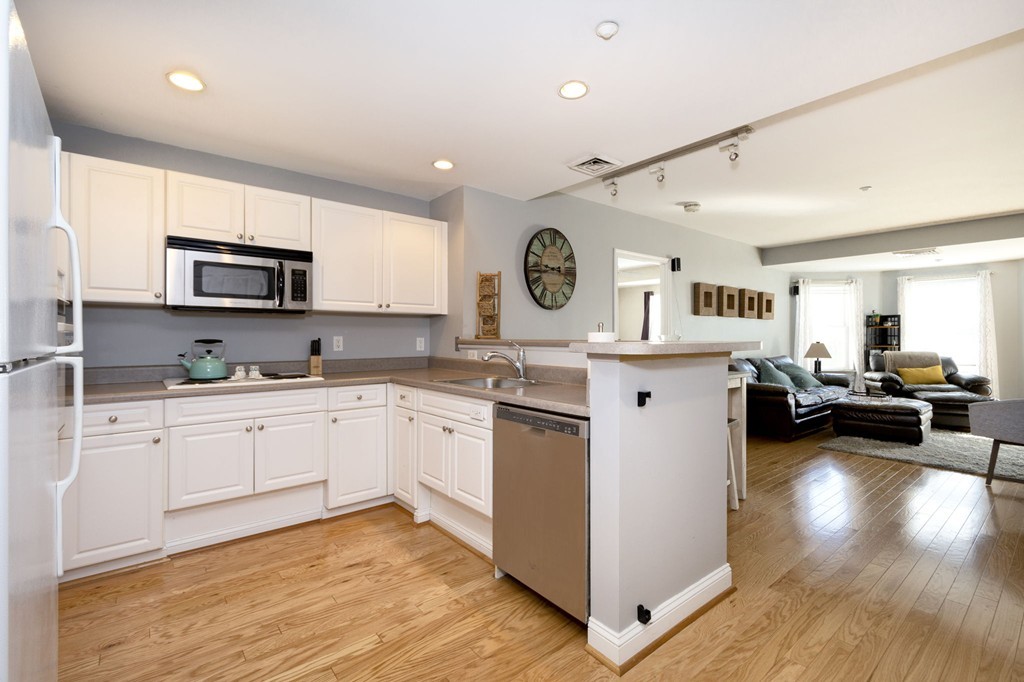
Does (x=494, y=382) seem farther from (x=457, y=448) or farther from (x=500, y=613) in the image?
(x=500, y=613)

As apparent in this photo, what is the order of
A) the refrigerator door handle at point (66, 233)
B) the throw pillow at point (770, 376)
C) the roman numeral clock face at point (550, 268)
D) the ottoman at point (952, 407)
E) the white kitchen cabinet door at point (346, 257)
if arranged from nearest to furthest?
the refrigerator door handle at point (66, 233)
the white kitchen cabinet door at point (346, 257)
the roman numeral clock face at point (550, 268)
the ottoman at point (952, 407)
the throw pillow at point (770, 376)

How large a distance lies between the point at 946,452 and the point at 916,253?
2.74 meters

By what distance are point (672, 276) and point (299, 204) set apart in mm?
4023

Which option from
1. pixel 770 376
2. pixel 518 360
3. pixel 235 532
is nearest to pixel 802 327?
pixel 770 376

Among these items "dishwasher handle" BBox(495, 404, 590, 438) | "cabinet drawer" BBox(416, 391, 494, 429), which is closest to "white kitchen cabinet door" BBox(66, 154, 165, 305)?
"cabinet drawer" BBox(416, 391, 494, 429)

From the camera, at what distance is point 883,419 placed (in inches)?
196

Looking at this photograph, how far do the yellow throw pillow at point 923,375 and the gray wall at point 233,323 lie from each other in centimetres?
687

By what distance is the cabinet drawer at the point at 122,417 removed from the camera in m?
2.20

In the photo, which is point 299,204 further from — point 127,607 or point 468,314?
point 127,607

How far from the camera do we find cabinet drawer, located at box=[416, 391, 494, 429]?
7.50ft

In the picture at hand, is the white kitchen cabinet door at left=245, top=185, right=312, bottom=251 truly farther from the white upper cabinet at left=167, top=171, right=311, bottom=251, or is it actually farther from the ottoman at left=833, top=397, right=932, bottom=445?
the ottoman at left=833, top=397, right=932, bottom=445

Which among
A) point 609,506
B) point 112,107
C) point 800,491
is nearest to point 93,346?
point 112,107

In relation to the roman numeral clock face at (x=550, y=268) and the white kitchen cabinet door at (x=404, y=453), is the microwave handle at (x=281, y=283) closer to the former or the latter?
the white kitchen cabinet door at (x=404, y=453)

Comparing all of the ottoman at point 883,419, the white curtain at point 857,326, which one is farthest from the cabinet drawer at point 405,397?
the white curtain at point 857,326
